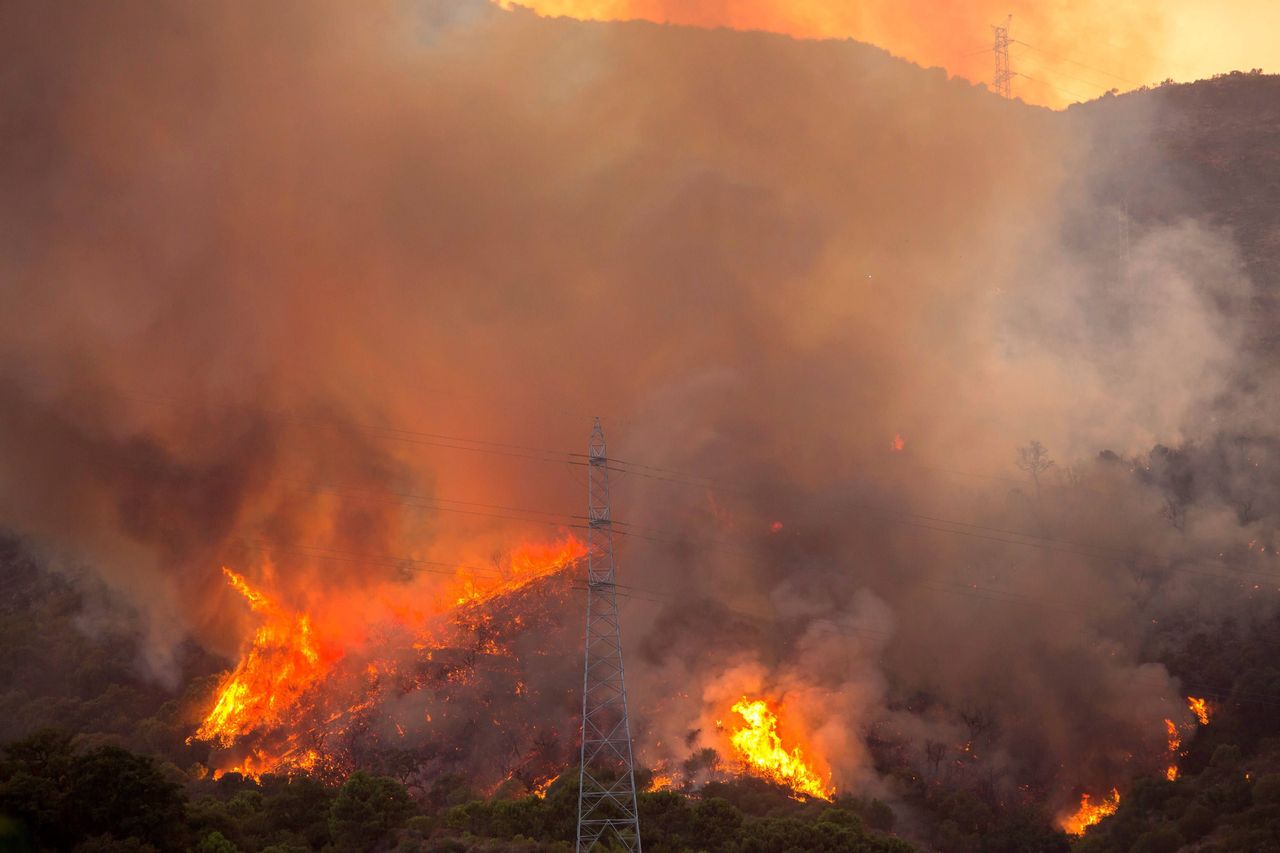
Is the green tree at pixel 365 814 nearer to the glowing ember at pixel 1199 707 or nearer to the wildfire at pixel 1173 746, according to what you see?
the wildfire at pixel 1173 746

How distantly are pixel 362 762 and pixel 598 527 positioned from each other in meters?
45.6

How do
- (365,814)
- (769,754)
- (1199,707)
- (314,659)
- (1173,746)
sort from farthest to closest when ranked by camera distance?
(314,659) → (769,754) → (1199,707) → (1173,746) → (365,814)

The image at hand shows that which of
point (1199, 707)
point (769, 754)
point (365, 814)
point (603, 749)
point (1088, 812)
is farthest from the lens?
point (603, 749)

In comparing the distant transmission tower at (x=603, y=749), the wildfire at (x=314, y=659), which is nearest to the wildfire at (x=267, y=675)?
the wildfire at (x=314, y=659)

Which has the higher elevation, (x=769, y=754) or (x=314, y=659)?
(x=314, y=659)

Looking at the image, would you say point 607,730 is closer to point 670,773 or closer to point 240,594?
point 670,773

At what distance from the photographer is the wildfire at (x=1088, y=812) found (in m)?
88.6

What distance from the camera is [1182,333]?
140 metres

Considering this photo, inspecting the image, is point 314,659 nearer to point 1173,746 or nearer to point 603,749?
point 603,749

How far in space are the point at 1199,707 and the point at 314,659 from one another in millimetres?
74898

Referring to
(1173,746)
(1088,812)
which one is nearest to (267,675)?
(1088,812)

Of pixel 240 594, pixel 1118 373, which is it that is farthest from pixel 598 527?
pixel 1118 373

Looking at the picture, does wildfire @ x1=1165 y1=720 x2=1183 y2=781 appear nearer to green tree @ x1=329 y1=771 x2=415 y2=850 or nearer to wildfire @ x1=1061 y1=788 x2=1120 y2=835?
wildfire @ x1=1061 y1=788 x2=1120 y2=835

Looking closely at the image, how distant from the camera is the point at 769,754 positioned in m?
96.7
